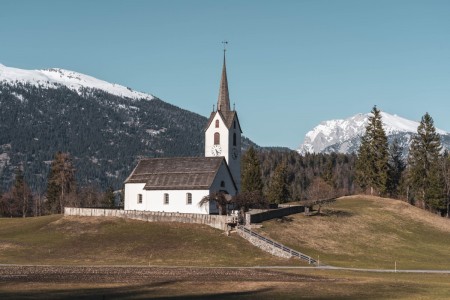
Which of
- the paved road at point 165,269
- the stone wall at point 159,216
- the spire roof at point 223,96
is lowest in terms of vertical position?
the paved road at point 165,269

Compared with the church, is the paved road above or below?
below

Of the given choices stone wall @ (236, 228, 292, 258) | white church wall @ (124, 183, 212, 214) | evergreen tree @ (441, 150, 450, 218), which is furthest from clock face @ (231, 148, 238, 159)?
evergreen tree @ (441, 150, 450, 218)

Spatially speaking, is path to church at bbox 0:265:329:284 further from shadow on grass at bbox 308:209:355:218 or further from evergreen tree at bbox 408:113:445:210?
evergreen tree at bbox 408:113:445:210

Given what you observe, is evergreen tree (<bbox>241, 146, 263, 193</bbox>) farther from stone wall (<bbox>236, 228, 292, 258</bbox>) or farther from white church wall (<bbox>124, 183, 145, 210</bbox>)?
stone wall (<bbox>236, 228, 292, 258</bbox>)

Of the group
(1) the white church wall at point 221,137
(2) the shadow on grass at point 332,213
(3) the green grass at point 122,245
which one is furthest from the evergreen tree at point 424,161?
(3) the green grass at point 122,245

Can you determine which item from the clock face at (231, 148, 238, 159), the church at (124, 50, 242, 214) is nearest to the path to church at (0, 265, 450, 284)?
the church at (124, 50, 242, 214)

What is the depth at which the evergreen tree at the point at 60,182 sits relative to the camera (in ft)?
471

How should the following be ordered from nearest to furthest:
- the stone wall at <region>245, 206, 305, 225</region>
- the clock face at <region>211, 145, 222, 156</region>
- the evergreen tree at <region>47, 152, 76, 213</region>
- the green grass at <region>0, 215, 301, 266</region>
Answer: the green grass at <region>0, 215, 301, 266</region> → the stone wall at <region>245, 206, 305, 225</region> → the clock face at <region>211, 145, 222, 156</region> → the evergreen tree at <region>47, 152, 76, 213</region>

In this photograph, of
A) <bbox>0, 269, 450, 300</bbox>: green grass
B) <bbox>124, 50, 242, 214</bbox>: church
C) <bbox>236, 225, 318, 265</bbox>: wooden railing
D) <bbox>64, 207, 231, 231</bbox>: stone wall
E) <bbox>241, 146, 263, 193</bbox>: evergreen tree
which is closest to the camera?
<bbox>0, 269, 450, 300</bbox>: green grass

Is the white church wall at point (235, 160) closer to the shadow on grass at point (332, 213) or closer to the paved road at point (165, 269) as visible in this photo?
the shadow on grass at point (332, 213)

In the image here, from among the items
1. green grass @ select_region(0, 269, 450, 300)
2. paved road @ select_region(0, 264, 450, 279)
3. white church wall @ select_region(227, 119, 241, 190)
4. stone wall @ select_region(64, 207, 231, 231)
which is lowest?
paved road @ select_region(0, 264, 450, 279)

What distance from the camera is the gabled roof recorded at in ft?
333

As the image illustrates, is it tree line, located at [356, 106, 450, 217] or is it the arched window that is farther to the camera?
tree line, located at [356, 106, 450, 217]

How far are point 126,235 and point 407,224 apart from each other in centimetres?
5056
